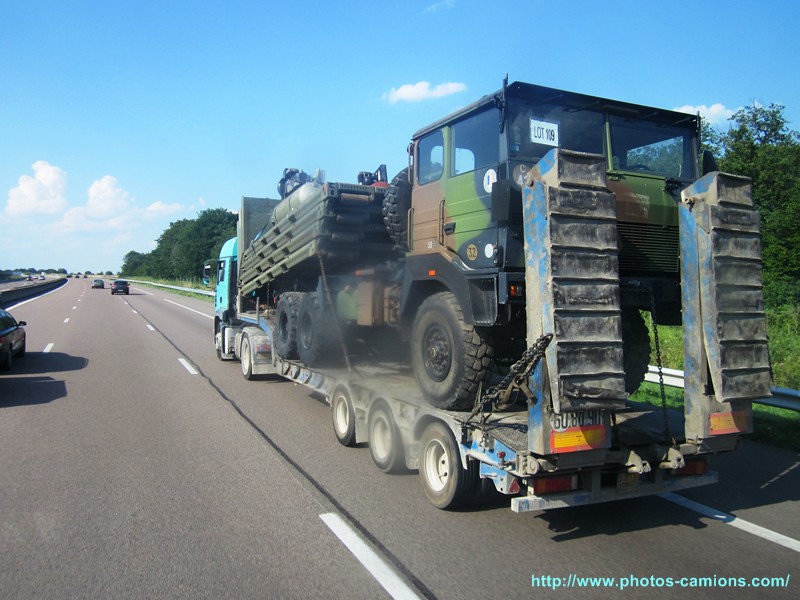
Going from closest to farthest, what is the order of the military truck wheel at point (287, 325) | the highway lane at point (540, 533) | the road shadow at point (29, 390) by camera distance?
the highway lane at point (540, 533) → the road shadow at point (29, 390) → the military truck wheel at point (287, 325)

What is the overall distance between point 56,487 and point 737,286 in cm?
605

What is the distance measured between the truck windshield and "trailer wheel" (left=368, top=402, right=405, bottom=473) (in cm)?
281

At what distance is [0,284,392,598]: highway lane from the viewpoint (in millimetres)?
3877

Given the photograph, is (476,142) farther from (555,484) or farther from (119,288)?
(119,288)

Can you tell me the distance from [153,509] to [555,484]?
128 inches

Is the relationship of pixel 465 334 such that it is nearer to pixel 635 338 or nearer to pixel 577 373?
pixel 577 373

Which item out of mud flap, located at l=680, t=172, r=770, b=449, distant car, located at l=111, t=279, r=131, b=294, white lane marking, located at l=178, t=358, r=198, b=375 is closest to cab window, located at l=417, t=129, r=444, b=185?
mud flap, located at l=680, t=172, r=770, b=449

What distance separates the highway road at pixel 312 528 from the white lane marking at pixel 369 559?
0.05 ft

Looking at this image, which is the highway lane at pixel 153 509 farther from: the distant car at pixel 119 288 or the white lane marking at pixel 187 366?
the distant car at pixel 119 288

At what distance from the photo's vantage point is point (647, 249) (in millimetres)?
5320

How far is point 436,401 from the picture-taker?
5.59m

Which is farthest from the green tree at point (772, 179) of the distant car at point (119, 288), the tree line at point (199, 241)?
the tree line at point (199, 241)

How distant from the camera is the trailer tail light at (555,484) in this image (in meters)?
4.29

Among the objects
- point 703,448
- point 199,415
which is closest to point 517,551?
point 703,448
